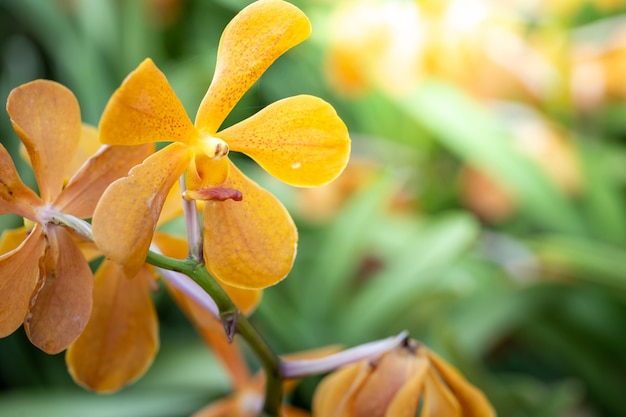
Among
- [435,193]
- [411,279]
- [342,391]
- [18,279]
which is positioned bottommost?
[435,193]

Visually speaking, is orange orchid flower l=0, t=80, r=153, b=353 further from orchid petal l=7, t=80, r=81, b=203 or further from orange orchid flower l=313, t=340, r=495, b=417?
orange orchid flower l=313, t=340, r=495, b=417

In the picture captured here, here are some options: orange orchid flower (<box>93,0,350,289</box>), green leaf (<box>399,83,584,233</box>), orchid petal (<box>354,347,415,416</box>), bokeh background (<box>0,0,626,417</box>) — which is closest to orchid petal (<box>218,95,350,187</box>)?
orange orchid flower (<box>93,0,350,289</box>)

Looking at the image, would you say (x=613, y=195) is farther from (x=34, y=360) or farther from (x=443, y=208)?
(x=34, y=360)

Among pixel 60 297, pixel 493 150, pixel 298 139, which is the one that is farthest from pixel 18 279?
pixel 493 150

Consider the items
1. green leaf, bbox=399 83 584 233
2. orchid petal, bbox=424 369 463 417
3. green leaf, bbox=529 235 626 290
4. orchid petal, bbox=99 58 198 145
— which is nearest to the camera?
orchid petal, bbox=99 58 198 145

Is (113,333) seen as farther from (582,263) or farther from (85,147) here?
(582,263)

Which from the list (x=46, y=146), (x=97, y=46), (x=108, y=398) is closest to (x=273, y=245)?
(x=46, y=146)
